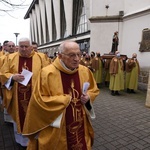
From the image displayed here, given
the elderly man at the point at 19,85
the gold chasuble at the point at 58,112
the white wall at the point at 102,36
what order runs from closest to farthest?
1. the gold chasuble at the point at 58,112
2. the elderly man at the point at 19,85
3. the white wall at the point at 102,36

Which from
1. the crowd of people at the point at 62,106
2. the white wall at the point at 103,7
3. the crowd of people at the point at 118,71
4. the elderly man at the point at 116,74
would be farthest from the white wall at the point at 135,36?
the crowd of people at the point at 62,106

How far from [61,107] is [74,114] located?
31 cm

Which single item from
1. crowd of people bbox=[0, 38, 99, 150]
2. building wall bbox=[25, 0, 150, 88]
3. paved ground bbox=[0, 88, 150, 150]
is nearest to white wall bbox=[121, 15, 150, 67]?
building wall bbox=[25, 0, 150, 88]

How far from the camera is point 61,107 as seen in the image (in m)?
2.02

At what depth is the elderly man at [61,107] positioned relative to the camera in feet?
6.70

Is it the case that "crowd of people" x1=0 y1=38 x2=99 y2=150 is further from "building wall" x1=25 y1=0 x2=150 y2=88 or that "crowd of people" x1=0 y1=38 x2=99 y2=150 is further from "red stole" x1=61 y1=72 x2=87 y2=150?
"building wall" x1=25 y1=0 x2=150 y2=88

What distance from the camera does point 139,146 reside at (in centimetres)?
364

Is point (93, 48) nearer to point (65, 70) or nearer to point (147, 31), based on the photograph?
point (147, 31)

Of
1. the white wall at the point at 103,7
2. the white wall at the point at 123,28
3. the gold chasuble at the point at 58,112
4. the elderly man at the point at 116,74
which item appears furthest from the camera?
the white wall at the point at 103,7

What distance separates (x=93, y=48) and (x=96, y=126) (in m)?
8.94

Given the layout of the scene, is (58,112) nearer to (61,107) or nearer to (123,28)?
(61,107)

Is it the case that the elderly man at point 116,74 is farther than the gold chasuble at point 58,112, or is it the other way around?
the elderly man at point 116,74

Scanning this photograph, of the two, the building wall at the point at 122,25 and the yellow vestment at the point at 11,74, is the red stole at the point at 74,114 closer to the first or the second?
the yellow vestment at the point at 11,74

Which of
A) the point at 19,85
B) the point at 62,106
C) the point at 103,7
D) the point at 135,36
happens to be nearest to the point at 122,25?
the point at 135,36
